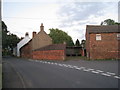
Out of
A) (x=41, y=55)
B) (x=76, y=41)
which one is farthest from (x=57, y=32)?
(x=41, y=55)

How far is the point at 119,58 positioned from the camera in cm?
3728

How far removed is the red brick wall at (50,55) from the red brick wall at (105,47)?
6.36 m

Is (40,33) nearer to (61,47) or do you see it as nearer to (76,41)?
(61,47)

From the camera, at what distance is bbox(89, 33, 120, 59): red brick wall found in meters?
38.2

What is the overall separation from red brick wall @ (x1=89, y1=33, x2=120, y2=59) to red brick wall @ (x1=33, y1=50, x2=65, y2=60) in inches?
251

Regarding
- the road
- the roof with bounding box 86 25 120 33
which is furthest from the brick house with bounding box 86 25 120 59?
the road

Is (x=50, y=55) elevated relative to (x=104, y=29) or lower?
lower

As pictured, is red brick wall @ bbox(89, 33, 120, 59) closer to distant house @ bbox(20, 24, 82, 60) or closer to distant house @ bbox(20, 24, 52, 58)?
distant house @ bbox(20, 24, 82, 60)

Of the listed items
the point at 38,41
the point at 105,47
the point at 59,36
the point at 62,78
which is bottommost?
the point at 62,78

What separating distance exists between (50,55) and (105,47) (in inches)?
502

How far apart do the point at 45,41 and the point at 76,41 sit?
170 ft

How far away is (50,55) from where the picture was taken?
43.6m

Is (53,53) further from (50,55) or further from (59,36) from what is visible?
(59,36)

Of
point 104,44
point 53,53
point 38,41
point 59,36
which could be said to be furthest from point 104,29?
point 59,36
